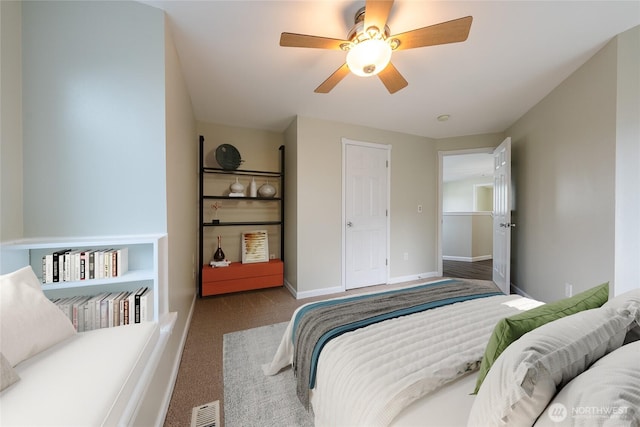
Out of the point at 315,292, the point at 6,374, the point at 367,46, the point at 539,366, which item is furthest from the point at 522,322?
the point at 315,292

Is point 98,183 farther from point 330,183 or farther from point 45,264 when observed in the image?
point 330,183

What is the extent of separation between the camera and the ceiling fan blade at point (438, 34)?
123 cm

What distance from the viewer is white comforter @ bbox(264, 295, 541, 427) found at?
0.73 meters

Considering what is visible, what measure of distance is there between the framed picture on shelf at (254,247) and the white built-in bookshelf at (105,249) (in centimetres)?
182

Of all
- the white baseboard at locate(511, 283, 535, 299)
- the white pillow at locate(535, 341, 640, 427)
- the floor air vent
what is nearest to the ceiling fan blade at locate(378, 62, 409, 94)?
the white pillow at locate(535, 341, 640, 427)

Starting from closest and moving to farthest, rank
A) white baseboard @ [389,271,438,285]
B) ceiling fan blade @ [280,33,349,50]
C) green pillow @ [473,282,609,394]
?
green pillow @ [473,282,609,394], ceiling fan blade @ [280,33,349,50], white baseboard @ [389,271,438,285]

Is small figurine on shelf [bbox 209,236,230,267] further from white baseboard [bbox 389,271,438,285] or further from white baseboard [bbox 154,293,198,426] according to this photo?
white baseboard [bbox 389,271,438,285]

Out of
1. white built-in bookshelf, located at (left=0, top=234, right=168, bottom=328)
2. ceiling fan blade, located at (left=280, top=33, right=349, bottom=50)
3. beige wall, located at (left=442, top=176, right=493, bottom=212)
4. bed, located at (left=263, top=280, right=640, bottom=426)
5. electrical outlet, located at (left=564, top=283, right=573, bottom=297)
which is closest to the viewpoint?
bed, located at (left=263, top=280, right=640, bottom=426)

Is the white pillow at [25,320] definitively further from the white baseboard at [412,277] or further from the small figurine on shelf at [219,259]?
the white baseboard at [412,277]

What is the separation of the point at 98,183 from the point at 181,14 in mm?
1169

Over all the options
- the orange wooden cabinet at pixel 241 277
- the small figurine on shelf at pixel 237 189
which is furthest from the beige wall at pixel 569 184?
the small figurine on shelf at pixel 237 189

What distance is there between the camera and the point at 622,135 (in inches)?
65.6

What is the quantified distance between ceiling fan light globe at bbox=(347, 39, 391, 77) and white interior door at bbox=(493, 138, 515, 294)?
8.07 ft

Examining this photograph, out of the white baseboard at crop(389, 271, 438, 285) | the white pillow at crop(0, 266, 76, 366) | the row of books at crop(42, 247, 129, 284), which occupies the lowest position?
the white baseboard at crop(389, 271, 438, 285)
